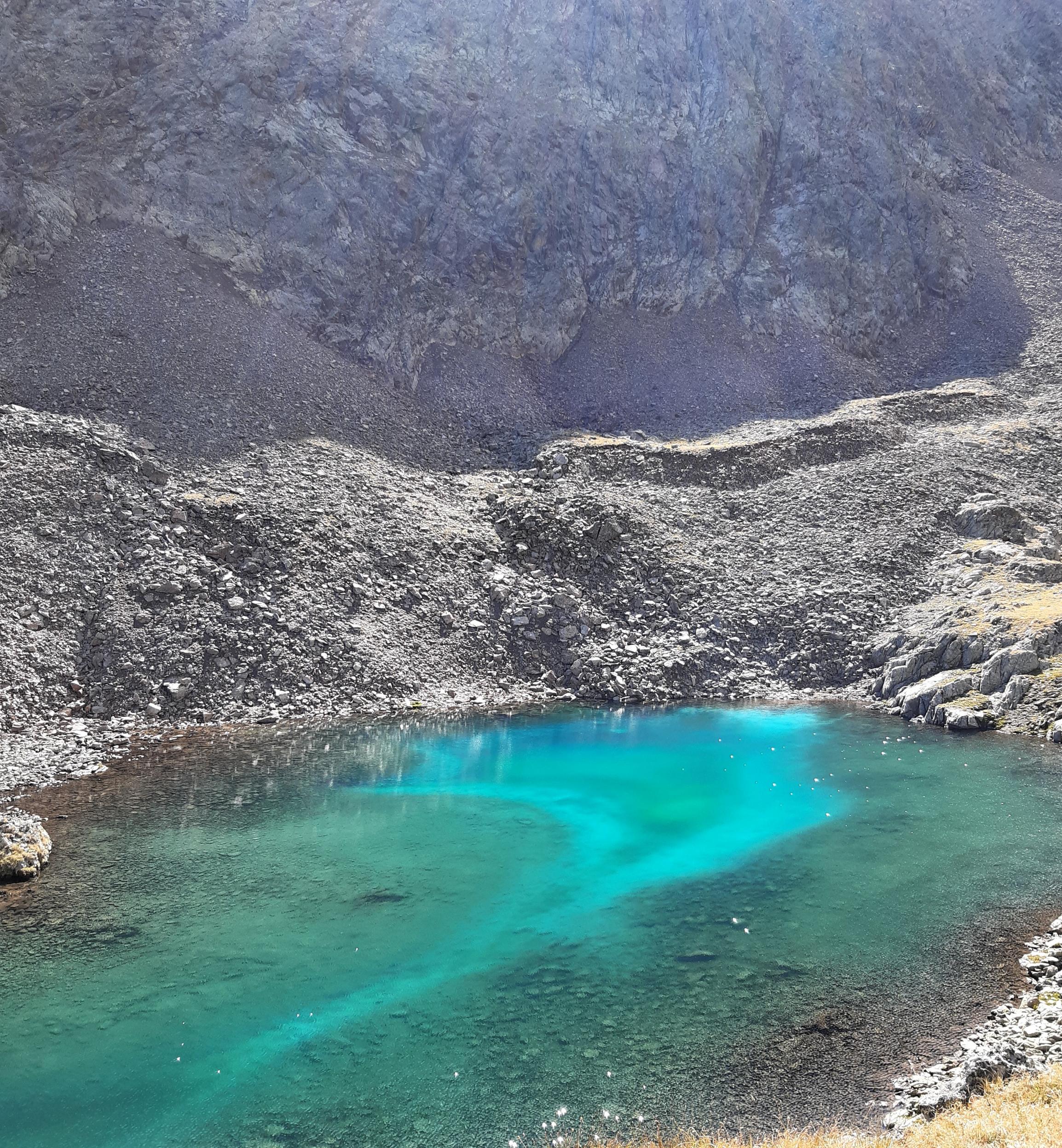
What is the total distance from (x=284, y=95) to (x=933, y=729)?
49.3 meters

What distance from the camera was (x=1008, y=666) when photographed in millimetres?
29438

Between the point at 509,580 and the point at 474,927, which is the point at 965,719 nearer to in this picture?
the point at 509,580

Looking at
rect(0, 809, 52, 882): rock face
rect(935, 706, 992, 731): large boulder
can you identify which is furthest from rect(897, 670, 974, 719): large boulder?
rect(0, 809, 52, 882): rock face

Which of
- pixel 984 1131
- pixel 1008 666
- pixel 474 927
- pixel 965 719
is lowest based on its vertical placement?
pixel 474 927

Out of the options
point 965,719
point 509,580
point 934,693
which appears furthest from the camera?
point 509,580

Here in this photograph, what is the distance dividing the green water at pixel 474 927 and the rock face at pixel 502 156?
33.0m

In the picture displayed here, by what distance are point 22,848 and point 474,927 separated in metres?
9.01

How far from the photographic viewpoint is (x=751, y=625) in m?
34.8

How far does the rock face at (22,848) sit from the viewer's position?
56.5 feet

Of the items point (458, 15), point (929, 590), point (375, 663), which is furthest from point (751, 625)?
point (458, 15)

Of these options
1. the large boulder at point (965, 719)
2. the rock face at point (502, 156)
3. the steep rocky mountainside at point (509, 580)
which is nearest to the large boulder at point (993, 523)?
the steep rocky mountainside at point (509, 580)

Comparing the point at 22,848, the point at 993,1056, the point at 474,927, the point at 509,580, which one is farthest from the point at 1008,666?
the point at 22,848

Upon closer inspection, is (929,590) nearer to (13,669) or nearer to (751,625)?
(751,625)

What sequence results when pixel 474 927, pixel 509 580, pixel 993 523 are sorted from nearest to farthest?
pixel 474 927 → pixel 509 580 → pixel 993 523
